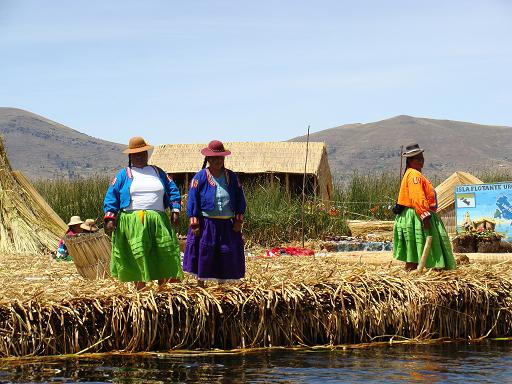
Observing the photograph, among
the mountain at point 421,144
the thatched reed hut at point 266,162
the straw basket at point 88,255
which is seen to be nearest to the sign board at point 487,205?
the thatched reed hut at point 266,162

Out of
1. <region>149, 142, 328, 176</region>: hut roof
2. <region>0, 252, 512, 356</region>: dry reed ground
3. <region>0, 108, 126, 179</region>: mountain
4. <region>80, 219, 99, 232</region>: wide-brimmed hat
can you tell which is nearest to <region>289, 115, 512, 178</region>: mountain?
<region>0, 108, 126, 179</region>: mountain

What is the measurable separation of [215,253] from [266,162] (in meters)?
12.5

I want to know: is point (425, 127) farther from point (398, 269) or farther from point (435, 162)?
point (398, 269)

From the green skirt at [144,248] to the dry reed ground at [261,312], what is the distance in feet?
0.84

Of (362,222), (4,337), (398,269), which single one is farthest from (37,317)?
(362,222)

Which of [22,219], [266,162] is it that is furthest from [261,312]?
[266,162]

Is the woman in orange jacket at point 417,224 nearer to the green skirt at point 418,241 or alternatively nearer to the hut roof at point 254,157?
the green skirt at point 418,241

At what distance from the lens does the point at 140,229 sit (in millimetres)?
7840

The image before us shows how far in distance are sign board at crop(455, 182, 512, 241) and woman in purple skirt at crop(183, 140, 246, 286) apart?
715 cm

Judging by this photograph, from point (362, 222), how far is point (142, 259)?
10.2 m

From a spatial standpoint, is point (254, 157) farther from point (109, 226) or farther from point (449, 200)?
point (109, 226)

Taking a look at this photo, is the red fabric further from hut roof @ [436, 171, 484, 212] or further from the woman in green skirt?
the woman in green skirt

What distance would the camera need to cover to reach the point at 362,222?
17688 mm

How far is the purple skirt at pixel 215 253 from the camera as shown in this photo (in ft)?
25.9
